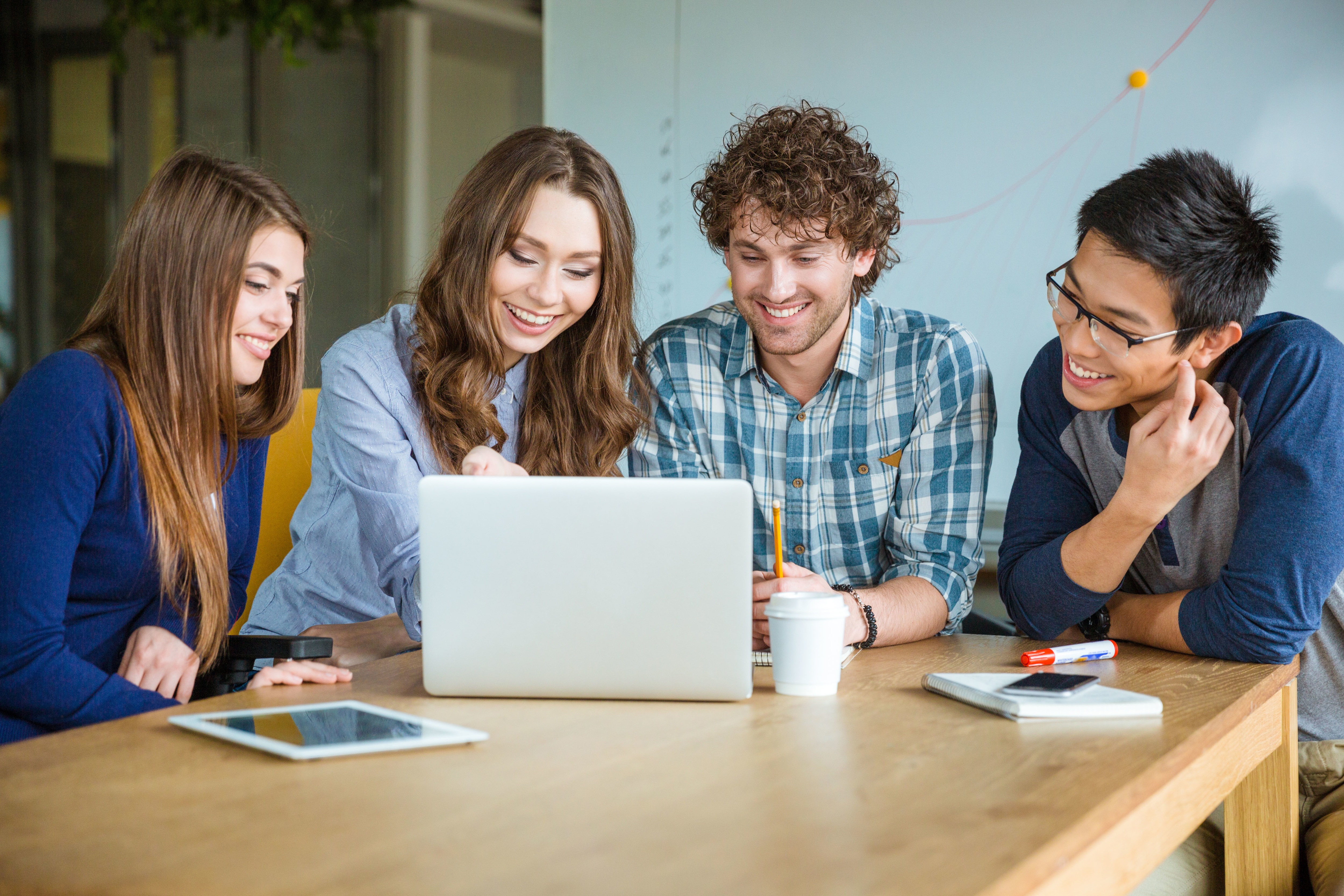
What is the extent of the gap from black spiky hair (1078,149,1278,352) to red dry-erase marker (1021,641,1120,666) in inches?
14.2

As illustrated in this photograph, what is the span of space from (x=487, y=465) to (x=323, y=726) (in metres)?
0.48

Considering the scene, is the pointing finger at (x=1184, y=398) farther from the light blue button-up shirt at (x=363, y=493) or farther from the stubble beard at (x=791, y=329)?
the light blue button-up shirt at (x=363, y=493)

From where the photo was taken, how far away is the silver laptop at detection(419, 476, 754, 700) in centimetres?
101

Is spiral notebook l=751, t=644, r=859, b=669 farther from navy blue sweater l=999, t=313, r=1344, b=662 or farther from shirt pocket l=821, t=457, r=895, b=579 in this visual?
shirt pocket l=821, t=457, r=895, b=579

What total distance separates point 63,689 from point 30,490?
21cm

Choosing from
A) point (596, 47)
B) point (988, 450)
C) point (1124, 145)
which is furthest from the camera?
point (596, 47)

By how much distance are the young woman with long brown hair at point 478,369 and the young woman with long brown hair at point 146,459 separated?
167 millimetres

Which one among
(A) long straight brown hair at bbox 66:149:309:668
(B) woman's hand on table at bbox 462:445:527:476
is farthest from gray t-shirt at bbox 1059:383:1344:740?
(A) long straight brown hair at bbox 66:149:309:668

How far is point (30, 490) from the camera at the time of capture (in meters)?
1.19

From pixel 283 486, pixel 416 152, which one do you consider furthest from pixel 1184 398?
pixel 416 152

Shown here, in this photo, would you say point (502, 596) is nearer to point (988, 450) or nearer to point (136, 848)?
point (136, 848)

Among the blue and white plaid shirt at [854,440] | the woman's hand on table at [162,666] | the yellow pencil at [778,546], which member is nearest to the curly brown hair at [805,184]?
the blue and white plaid shirt at [854,440]

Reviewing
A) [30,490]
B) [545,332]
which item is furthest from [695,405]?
[30,490]

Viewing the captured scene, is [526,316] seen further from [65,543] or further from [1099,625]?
[1099,625]
